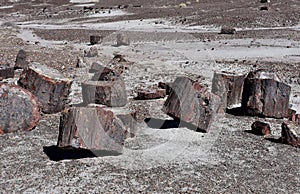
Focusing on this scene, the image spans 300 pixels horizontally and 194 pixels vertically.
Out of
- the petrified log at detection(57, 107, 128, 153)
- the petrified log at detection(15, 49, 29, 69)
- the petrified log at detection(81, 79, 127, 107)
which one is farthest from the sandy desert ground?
the petrified log at detection(15, 49, 29, 69)

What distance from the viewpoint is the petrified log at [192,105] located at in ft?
22.6

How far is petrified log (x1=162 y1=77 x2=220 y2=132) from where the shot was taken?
6891 mm

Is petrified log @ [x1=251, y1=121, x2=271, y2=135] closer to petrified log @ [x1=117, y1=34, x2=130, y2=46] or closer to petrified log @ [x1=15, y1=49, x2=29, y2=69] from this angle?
petrified log @ [x1=15, y1=49, x2=29, y2=69]

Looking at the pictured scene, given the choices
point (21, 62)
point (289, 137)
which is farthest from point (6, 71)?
point (289, 137)

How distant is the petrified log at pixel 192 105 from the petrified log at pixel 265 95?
114 cm

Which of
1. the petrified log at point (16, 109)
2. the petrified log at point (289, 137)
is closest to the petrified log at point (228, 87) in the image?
the petrified log at point (289, 137)

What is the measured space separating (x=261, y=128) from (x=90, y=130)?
121 inches

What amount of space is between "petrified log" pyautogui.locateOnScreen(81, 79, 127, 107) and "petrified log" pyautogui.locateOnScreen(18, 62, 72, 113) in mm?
523

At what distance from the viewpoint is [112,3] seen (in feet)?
129

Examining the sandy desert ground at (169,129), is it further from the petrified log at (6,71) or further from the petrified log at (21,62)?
the petrified log at (21,62)

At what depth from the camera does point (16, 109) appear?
690 centimetres

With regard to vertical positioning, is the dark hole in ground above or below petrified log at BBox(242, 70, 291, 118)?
below

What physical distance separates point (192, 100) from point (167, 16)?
20312 mm

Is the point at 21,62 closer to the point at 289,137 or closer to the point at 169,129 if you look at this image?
the point at 169,129
